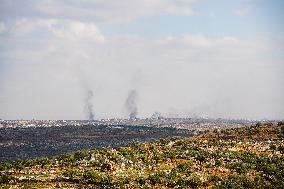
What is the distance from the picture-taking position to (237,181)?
4512cm

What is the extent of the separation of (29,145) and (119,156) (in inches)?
5023

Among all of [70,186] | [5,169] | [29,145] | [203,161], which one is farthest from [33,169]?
[29,145]

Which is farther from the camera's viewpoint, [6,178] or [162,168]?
[162,168]

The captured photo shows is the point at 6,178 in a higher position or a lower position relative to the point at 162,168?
higher

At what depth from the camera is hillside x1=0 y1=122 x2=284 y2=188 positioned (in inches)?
1775

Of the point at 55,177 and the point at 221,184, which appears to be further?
the point at 55,177

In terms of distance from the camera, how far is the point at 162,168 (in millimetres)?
53500

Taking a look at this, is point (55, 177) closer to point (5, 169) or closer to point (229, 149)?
point (5, 169)

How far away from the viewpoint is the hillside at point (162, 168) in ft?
148

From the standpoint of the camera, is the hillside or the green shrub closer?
the hillside

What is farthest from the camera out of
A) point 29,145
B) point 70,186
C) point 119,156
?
point 29,145

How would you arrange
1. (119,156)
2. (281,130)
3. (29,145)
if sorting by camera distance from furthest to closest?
(29,145), (281,130), (119,156)

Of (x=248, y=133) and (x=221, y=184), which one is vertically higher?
(x=248, y=133)

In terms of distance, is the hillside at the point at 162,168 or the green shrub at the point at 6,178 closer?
the hillside at the point at 162,168
